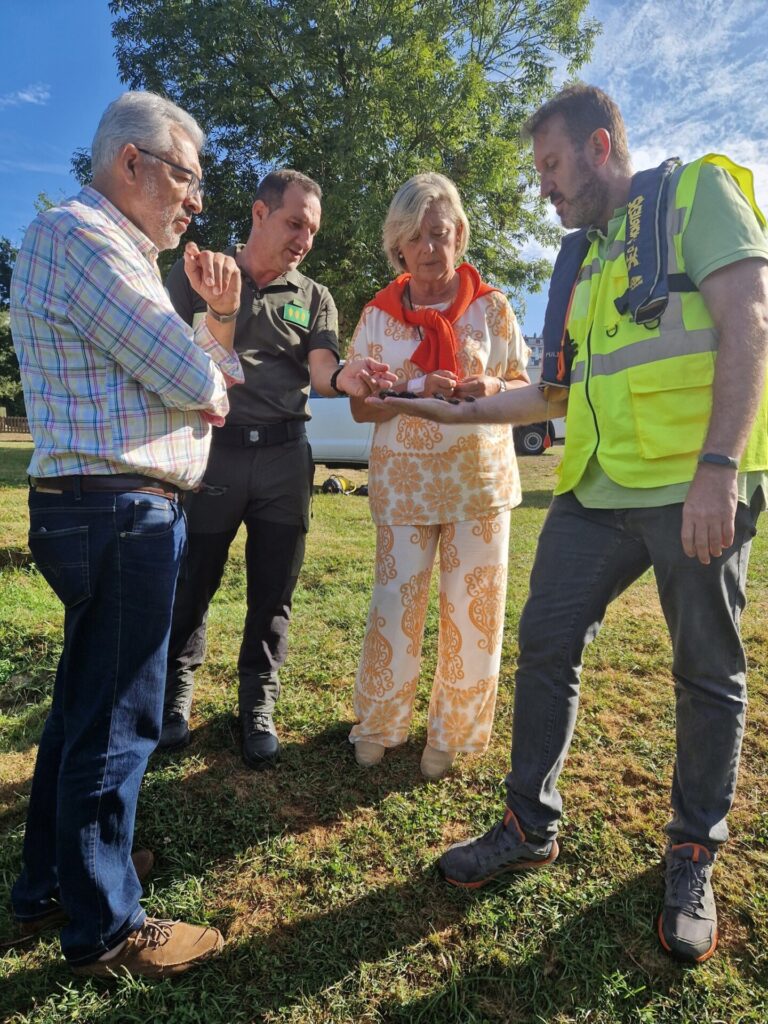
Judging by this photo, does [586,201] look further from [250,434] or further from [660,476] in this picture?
[250,434]

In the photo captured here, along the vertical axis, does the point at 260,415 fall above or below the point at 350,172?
below

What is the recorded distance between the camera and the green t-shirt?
64.0 inches

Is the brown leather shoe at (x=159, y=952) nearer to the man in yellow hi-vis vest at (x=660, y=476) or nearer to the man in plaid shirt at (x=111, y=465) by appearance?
the man in plaid shirt at (x=111, y=465)

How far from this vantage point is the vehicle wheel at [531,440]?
50.0ft

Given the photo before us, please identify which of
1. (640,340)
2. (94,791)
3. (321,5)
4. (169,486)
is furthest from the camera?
(321,5)

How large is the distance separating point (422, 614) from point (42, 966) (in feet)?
5.35

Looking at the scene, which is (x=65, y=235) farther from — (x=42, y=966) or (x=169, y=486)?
(x=42, y=966)

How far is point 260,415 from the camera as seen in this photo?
8.71ft

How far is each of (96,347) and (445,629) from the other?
5.61 feet

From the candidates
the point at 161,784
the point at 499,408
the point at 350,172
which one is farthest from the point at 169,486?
the point at 350,172

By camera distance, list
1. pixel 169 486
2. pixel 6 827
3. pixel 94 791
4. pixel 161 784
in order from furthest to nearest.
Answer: pixel 161 784 < pixel 6 827 < pixel 169 486 < pixel 94 791

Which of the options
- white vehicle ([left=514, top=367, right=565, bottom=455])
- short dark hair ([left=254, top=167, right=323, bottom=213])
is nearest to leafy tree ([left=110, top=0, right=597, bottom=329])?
white vehicle ([left=514, top=367, right=565, bottom=455])

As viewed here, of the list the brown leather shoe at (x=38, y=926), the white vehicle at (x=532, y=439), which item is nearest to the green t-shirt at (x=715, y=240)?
the brown leather shoe at (x=38, y=926)

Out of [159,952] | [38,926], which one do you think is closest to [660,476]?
[159,952]
